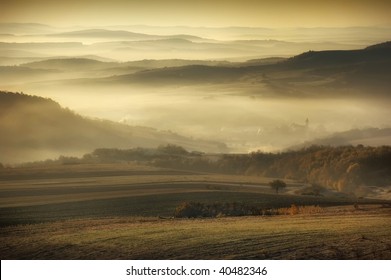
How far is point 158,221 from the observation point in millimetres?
17484

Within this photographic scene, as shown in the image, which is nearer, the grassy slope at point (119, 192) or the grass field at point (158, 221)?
the grass field at point (158, 221)

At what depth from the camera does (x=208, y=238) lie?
15859 millimetres

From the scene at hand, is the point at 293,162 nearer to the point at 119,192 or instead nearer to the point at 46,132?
the point at 119,192

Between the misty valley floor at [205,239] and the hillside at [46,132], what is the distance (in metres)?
1.64

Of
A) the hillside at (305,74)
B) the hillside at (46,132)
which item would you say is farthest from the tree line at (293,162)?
the hillside at (305,74)

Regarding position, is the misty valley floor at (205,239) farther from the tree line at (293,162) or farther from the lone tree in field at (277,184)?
the lone tree in field at (277,184)

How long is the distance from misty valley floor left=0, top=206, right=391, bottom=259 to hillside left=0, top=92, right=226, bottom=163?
5.39 ft

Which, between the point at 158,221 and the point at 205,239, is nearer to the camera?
the point at 205,239

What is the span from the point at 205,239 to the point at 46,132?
442 cm

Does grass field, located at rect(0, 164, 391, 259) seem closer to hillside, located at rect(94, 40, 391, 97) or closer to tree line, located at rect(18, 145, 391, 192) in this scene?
tree line, located at rect(18, 145, 391, 192)

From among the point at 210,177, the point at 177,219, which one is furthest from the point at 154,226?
the point at 210,177

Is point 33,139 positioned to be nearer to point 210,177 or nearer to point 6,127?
point 6,127

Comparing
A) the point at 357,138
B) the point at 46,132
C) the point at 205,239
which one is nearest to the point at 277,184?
the point at 357,138

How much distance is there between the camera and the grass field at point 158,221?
1534 centimetres
